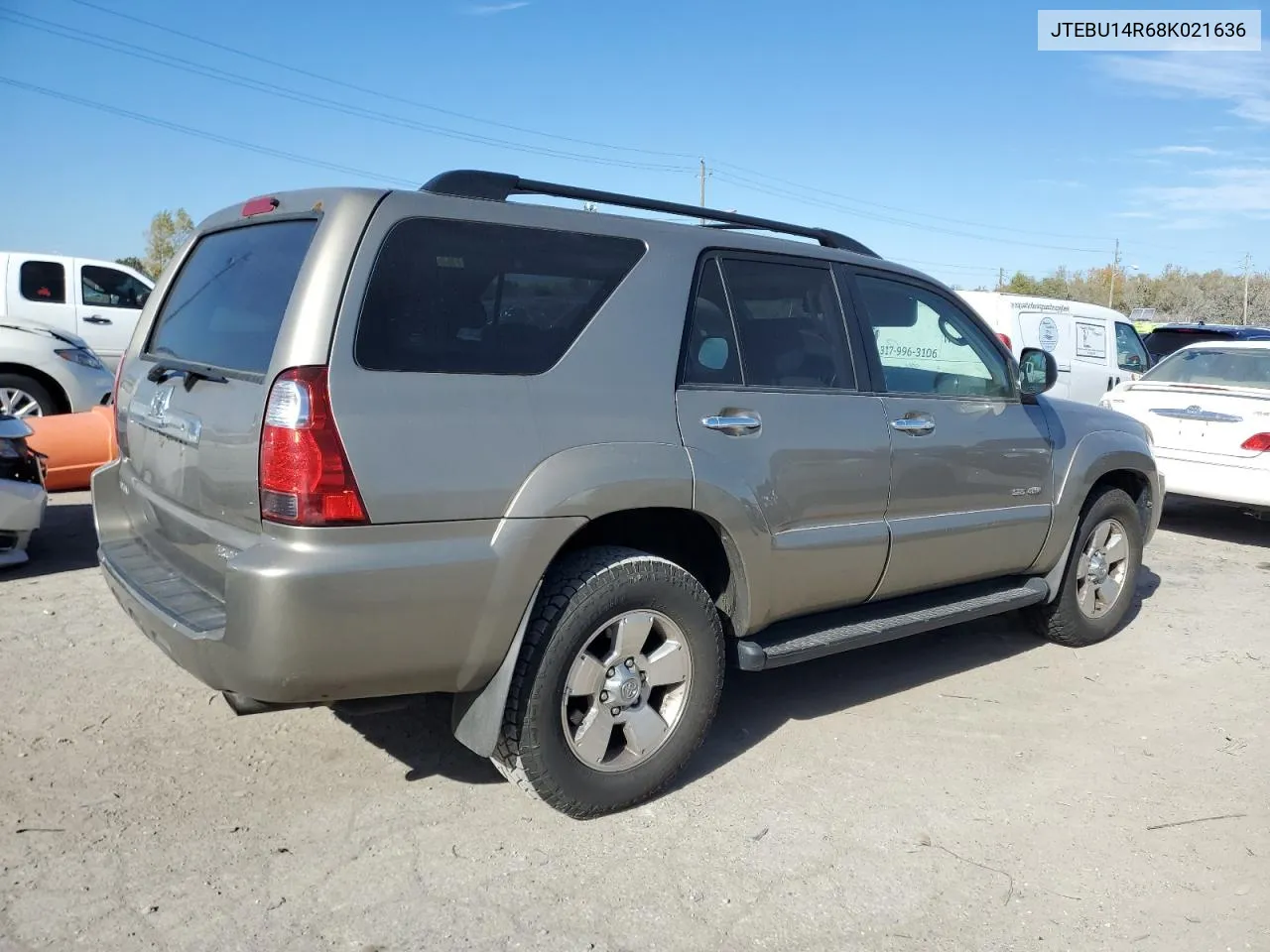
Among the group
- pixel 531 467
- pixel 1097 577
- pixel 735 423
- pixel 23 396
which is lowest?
pixel 1097 577

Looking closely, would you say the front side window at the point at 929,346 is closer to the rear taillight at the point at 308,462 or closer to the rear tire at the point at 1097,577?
the rear tire at the point at 1097,577

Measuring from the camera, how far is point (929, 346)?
4.69 metres

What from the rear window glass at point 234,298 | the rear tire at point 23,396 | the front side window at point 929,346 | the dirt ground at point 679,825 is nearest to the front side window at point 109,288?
the rear tire at point 23,396

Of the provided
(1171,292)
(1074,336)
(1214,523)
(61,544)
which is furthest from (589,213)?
(1171,292)

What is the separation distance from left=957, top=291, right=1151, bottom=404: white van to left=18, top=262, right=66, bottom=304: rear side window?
10369 millimetres

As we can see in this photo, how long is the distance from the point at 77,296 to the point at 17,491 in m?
7.63

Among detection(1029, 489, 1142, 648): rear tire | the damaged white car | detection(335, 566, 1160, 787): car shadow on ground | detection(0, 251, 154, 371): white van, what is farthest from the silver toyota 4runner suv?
detection(0, 251, 154, 371): white van

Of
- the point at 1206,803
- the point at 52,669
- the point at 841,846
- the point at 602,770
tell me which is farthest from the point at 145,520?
the point at 1206,803

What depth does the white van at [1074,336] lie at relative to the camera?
12367 millimetres

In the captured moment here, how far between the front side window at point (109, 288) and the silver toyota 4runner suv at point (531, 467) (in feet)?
30.4

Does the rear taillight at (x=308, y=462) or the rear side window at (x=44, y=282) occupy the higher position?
the rear side window at (x=44, y=282)

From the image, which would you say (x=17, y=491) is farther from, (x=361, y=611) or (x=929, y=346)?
(x=929, y=346)

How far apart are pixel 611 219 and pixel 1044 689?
3.01m

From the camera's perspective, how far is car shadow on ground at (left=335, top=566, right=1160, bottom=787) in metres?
3.87
